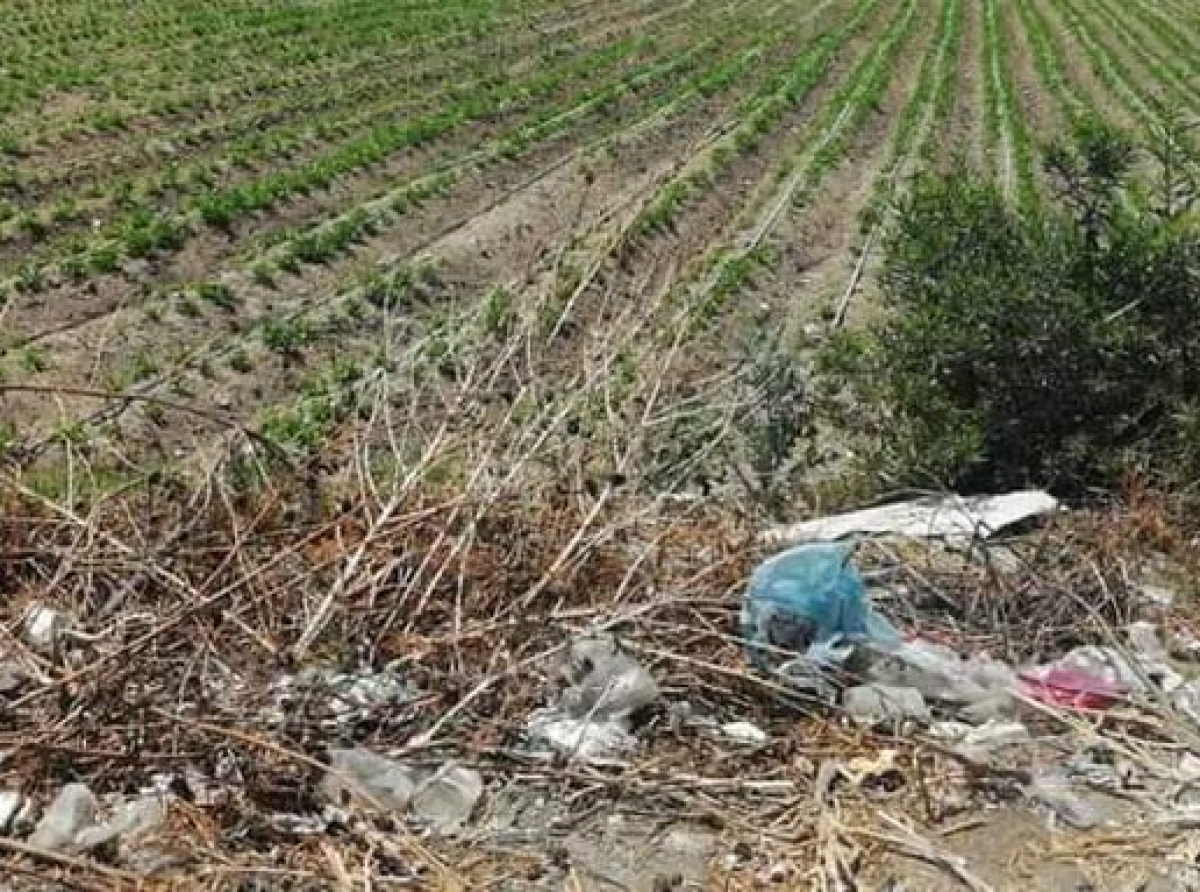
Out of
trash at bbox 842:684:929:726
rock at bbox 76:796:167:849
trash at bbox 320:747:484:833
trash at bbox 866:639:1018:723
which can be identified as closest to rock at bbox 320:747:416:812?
trash at bbox 320:747:484:833

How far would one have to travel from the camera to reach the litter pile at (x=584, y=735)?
414cm

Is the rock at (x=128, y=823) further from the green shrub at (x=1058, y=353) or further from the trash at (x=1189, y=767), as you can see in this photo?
the green shrub at (x=1058, y=353)

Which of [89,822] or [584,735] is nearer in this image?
[89,822]

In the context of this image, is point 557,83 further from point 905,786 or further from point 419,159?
point 905,786

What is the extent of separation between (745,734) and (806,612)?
453mm

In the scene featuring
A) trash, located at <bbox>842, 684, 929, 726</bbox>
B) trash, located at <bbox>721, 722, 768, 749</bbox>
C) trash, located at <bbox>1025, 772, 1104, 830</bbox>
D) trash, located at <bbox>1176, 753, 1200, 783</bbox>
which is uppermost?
trash, located at <bbox>721, 722, 768, 749</bbox>

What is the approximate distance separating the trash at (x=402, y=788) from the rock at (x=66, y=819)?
1.83ft

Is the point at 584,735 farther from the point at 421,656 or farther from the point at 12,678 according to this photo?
the point at 12,678

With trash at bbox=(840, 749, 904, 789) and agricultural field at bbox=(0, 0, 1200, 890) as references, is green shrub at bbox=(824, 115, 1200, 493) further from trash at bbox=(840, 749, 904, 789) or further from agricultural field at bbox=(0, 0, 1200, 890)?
trash at bbox=(840, 749, 904, 789)

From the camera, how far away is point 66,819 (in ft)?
13.3

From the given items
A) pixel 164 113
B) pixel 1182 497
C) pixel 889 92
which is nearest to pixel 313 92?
pixel 164 113

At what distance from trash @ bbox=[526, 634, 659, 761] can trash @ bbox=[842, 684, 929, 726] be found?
56 cm

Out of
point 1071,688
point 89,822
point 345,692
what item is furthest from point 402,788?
point 1071,688

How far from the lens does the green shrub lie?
25.5 ft
